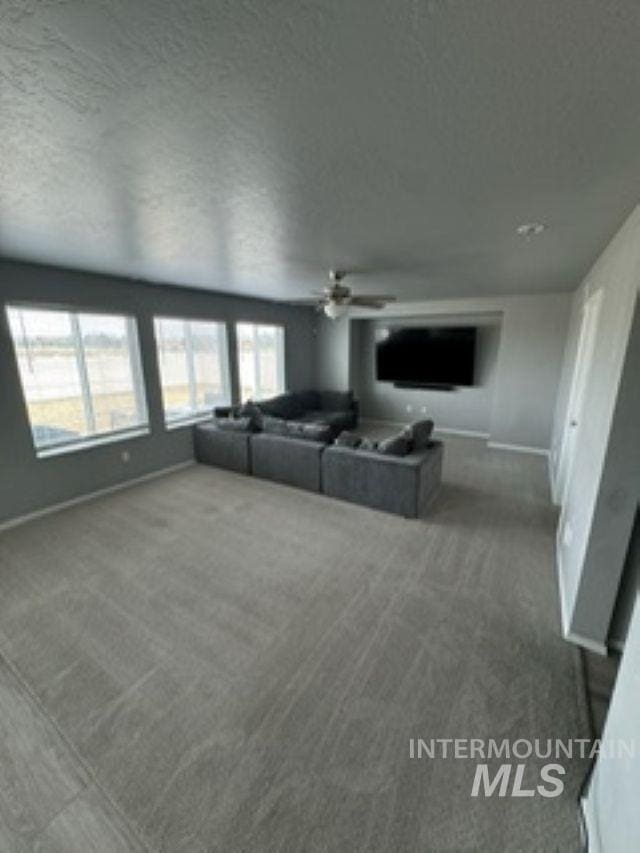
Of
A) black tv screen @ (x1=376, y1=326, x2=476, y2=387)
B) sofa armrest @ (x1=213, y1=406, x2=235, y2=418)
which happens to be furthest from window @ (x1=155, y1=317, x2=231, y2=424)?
black tv screen @ (x1=376, y1=326, x2=476, y2=387)

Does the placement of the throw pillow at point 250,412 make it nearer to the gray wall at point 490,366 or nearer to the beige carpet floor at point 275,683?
the beige carpet floor at point 275,683

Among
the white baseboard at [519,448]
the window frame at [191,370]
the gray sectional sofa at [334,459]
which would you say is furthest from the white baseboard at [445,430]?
the window frame at [191,370]

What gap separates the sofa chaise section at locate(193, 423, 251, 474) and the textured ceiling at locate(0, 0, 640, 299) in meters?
2.64

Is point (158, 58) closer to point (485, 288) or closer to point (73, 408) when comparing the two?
point (73, 408)

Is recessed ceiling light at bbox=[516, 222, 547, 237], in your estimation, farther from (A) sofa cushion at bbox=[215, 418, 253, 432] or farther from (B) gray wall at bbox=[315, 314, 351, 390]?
(B) gray wall at bbox=[315, 314, 351, 390]

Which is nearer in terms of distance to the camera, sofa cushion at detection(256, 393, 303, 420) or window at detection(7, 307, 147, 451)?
window at detection(7, 307, 147, 451)

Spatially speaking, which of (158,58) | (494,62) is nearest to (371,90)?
(494,62)

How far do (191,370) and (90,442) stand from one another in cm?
176

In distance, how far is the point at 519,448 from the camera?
5836 millimetres

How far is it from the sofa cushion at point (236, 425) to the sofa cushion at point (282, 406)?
93 cm

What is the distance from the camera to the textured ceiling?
87cm

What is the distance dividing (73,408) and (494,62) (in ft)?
15.0

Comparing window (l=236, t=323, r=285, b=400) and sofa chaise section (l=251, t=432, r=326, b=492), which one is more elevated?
window (l=236, t=323, r=285, b=400)

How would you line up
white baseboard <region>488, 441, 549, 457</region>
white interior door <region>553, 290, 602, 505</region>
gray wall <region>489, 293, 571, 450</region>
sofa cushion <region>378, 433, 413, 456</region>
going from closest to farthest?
white interior door <region>553, 290, 602, 505</region> < sofa cushion <region>378, 433, 413, 456</region> < gray wall <region>489, 293, 571, 450</region> < white baseboard <region>488, 441, 549, 457</region>
